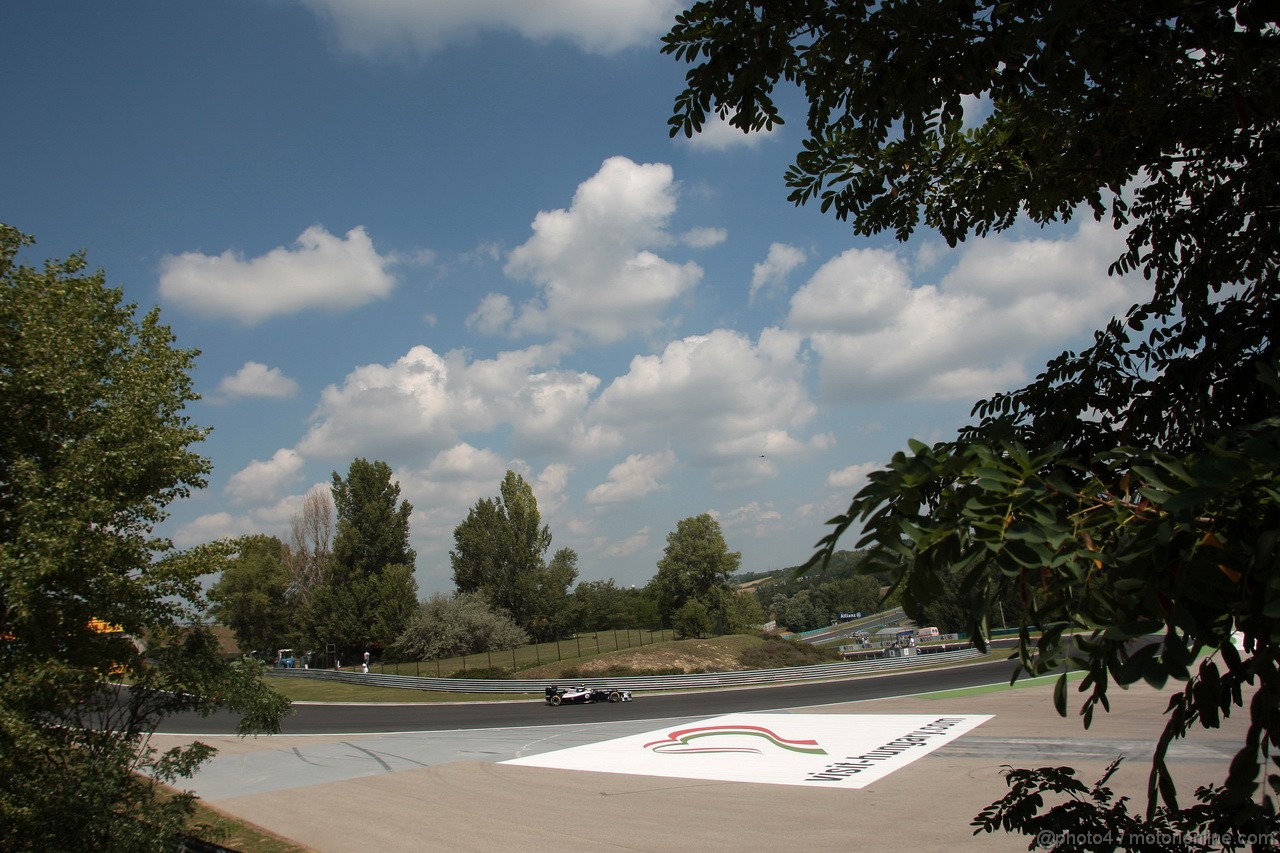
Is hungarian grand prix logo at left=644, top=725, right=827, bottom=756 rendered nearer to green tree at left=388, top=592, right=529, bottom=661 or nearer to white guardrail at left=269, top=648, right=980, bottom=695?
white guardrail at left=269, top=648, right=980, bottom=695

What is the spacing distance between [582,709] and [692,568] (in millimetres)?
36116

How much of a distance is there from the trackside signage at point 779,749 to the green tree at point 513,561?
162 ft

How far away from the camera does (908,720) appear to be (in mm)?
28359

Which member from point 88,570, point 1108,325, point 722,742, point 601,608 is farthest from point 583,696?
point 601,608

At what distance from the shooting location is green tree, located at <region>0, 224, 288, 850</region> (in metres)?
9.30

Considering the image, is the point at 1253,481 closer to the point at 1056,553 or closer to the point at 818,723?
the point at 1056,553

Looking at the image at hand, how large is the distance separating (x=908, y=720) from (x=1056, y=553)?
29.9m

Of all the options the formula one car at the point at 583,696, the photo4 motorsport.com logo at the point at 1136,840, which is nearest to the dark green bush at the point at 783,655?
the formula one car at the point at 583,696

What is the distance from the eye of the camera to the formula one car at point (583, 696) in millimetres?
40281

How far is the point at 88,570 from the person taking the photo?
9969mm

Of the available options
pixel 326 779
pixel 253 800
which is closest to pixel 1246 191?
pixel 253 800

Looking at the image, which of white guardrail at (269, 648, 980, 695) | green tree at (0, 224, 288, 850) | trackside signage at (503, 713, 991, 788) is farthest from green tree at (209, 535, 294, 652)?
green tree at (0, 224, 288, 850)

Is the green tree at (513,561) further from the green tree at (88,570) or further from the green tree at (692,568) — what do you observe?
the green tree at (88,570)

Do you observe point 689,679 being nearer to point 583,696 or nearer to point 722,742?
point 583,696
